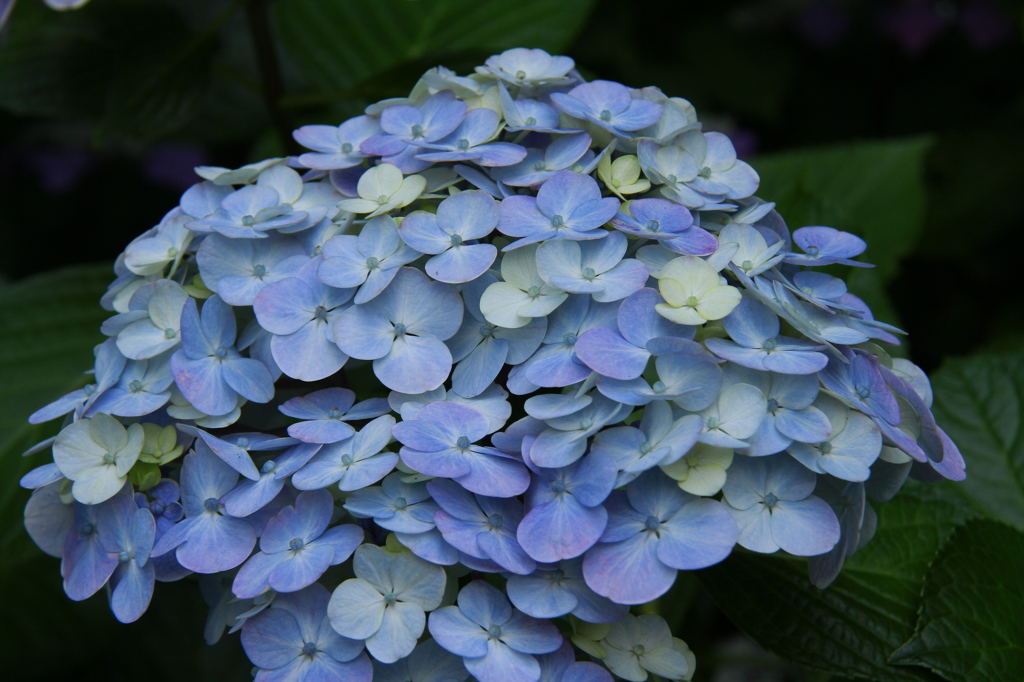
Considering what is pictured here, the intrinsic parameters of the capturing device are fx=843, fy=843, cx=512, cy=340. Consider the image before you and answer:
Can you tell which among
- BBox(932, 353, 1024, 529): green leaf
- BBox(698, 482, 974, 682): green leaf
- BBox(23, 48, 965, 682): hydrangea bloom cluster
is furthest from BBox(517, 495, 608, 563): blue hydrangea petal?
BBox(932, 353, 1024, 529): green leaf

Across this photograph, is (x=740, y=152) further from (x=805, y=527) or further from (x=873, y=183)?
(x=805, y=527)

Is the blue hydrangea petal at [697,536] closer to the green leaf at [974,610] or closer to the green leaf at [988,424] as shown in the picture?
the green leaf at [974,610]

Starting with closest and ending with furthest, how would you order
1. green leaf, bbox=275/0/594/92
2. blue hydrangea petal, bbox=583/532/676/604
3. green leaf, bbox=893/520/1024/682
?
blue hydrangea petal, bbox=583/532/676/604 < green leaf, bbox=893/520/1024/682 < green leaf, bbox=275/0/594/92

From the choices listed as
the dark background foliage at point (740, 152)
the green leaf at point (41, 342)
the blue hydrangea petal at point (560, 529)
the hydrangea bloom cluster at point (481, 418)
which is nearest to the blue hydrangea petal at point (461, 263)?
the hydrangea bloom cluster at point (481, 418)

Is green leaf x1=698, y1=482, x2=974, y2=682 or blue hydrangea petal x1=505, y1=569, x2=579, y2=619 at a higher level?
blue hydrangea petal x1=505, y1=569, x2=579, y2=619

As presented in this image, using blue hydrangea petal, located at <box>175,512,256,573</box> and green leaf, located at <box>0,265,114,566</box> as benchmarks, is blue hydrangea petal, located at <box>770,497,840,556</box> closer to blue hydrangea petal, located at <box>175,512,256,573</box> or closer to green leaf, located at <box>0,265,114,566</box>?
blue hydrangea petal, located at <box>175,512,256,573</box>

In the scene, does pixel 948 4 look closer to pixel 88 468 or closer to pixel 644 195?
pixel 644 195
